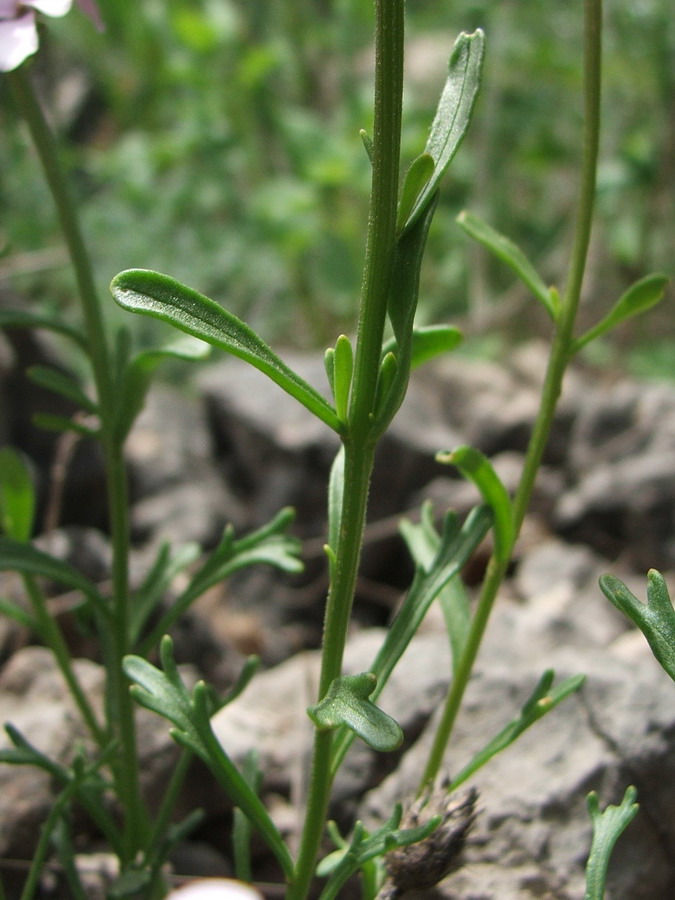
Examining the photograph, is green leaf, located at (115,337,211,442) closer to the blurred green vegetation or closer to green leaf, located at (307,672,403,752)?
green leaf, located at (307,672,403,752)

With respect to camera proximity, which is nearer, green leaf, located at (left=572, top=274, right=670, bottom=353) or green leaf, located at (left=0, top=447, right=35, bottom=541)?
green leaf, located at (left=572, top=274, right=670, bottom=353)

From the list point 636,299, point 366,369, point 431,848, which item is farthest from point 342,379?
point 431,848

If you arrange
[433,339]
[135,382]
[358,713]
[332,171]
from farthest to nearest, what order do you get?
[332,171] → [135,382] → [433,339] → [358,713]

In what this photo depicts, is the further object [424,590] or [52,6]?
[424,590]

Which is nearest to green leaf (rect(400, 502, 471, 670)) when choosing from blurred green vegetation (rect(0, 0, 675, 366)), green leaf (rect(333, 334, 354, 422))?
green leaf (rect(333, 334, 354, 422))

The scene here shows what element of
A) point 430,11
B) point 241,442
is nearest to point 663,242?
point 430,11

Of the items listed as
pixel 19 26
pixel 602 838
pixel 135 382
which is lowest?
→ pixel 602 838

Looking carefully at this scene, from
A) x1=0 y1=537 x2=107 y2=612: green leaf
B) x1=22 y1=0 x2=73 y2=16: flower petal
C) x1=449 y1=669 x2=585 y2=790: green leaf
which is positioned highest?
x1=22 y1=0 x2=73 y2=16: flower petal

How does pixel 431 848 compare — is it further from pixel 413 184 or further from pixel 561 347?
pixel 413 184
